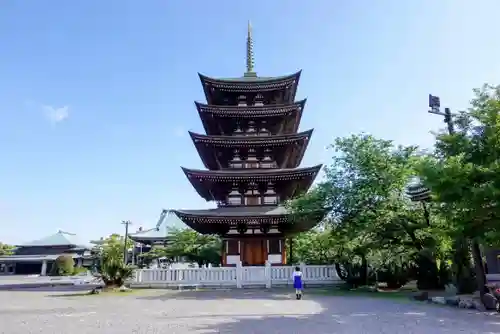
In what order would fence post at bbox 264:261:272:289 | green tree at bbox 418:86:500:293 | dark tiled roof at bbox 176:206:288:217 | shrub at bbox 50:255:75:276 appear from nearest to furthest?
green tree at bbox 418:86:500:293
fence post at bbox 264:261:272:289
dark tiled roof at bbox 176:206:288:217
shrub at bbox 50:255:75:276

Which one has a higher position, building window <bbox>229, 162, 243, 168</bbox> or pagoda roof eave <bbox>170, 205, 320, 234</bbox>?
building window <bbox>229, 162, 243, 168</bbox>

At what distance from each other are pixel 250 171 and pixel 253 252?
4.80 metres

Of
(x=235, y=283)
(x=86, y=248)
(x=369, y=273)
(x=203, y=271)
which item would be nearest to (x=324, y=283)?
(x=369, y=273)

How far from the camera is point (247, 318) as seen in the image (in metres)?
10.2

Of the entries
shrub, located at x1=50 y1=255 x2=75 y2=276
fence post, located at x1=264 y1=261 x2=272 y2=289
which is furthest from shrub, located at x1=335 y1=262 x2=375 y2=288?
shrub, located at x1=50 y1=255 x2=75 y2=276

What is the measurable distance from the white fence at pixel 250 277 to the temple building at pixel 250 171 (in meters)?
1.77

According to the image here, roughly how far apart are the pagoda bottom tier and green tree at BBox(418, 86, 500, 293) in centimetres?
1179

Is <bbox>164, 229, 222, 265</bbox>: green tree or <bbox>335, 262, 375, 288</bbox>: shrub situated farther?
<bbox>164, 229, 222, 265</bbox>: green tree

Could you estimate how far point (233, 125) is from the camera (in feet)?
82.1

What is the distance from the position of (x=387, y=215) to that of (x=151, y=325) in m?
11.4

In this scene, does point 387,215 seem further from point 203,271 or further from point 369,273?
point 203,271

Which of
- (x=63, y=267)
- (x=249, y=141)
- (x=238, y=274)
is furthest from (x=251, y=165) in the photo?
(x=63, y=267)

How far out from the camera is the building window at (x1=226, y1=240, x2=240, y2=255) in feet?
73.3

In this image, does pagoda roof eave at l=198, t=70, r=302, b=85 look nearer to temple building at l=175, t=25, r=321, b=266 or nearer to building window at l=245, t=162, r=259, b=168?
temple building at l=175, t=25, r=321, b=266
